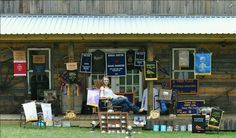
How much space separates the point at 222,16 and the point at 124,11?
10.3 ft

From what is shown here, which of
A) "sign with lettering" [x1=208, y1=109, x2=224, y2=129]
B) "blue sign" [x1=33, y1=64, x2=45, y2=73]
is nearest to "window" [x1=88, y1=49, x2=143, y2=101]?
"blue sign" [x1=33, y1=64, x2=45, y2=73]

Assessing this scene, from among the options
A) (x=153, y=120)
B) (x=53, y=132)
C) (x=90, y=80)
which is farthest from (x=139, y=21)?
(x=53, y=132)

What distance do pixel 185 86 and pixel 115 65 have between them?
88.1 inches

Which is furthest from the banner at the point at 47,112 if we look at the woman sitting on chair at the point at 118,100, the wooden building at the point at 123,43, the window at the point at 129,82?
the window at the point at 129,82

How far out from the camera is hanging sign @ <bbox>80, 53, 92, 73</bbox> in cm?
1570

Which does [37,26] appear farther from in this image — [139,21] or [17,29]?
[139,21]

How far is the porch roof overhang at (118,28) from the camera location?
14.0 m

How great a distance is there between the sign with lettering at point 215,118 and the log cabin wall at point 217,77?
257cm

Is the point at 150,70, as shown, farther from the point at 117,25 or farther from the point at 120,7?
the point at 120,7

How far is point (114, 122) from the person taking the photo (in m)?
13.2

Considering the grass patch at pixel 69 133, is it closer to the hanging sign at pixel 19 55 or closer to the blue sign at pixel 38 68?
the hanging sign at pixel 19 55

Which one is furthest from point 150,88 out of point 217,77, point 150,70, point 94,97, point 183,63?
point 217,77

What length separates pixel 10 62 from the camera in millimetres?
15938

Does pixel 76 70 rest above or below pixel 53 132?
above
